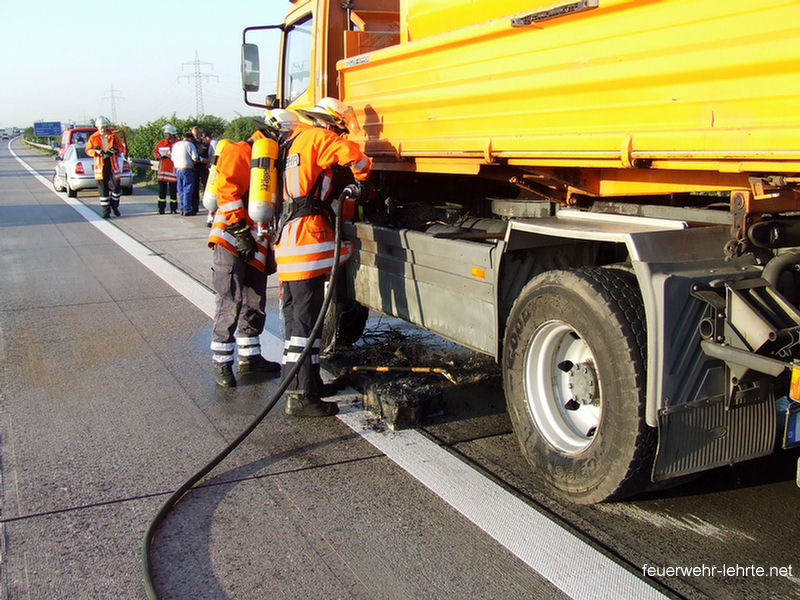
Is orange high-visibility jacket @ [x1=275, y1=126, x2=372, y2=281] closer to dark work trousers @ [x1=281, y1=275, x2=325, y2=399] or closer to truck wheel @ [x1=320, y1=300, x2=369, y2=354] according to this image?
dark work trousers @ [x1=281, y1=275, x2=325, y2=399]

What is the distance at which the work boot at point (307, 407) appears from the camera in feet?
15.5

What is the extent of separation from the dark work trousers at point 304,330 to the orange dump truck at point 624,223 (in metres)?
0.76

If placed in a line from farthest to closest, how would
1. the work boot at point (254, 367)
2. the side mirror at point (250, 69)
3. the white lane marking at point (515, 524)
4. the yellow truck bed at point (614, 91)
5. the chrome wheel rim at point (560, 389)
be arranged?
1. the side mirror at point (250, 69)
2. the work boot at point (254, 367)
3. the chrome wheel rim at point (560, 389)
4. the white lane marking at point (515, 524)
5. the yellow truck bed at point (614, 91)

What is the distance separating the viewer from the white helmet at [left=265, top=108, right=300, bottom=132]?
16.5 ft

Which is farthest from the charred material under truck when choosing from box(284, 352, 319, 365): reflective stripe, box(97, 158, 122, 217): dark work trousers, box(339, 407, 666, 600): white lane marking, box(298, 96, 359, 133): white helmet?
box(97, 158, 122, 217): dark work trousers

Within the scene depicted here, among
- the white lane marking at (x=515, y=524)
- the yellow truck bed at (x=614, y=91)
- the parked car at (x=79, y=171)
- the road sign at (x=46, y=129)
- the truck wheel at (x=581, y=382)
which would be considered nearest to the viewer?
the yellow truck bed at (x=614, y=91)

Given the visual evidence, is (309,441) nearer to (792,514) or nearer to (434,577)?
(434,577)

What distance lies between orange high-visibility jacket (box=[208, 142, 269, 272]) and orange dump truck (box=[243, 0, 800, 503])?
1.34m

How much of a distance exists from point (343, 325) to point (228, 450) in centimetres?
233

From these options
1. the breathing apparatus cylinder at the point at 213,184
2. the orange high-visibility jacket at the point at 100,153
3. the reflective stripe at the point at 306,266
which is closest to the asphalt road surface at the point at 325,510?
the reflective stripe at the point at 306,266

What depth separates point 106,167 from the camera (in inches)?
641

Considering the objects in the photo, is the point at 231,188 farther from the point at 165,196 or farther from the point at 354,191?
the point at 165,196

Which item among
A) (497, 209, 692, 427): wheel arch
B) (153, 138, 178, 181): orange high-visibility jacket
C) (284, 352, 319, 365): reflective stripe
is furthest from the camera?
(153, 138, 178, 181): orange high-visibility jacket

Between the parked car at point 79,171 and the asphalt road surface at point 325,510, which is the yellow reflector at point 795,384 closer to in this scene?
the asphalt road surface at point 325,510
